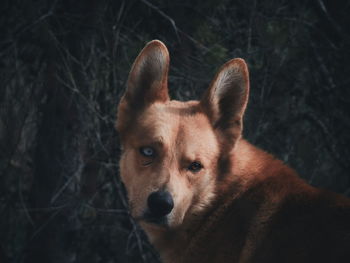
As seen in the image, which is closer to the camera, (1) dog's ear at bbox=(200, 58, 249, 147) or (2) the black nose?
(2) the black nose

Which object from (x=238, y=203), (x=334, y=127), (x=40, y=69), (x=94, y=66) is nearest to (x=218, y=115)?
(x=238, y=203)

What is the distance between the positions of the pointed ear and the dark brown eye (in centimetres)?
68

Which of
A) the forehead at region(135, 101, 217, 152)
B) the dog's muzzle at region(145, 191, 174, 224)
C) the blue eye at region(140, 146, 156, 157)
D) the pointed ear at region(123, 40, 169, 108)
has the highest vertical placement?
the pointed ear at region(123, 40, 169, 108)

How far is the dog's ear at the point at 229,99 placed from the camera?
11.0 ft

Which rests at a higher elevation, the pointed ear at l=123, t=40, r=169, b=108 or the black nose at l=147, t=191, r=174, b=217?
the pointed ear at l=123, t=40, r=169, b=108

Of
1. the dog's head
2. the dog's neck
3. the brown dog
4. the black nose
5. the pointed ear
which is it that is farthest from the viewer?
the pointed ear

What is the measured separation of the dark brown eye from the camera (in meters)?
3.32

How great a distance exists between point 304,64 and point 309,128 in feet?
3.55

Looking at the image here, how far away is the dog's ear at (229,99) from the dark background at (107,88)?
1299 millimetres

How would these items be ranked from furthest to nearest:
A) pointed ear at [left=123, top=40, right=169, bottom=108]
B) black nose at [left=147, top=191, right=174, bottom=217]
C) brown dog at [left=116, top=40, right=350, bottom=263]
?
pointed ear at [left=123, top=40, right=169, bottom=108], black nose at [left=147, top=191, right=174, bottom=217], brown dog at [left=116, top=40, right=350, bottom=263]

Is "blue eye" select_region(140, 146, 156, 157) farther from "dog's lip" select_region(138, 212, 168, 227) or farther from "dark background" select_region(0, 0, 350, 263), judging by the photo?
"dark background" select_region(0, 0, 350, 263)

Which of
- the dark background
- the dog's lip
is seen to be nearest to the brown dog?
the dog's lip

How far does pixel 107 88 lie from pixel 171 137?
192cm

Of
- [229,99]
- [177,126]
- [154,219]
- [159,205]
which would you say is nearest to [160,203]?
[159,205]
